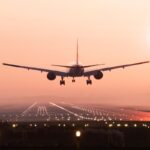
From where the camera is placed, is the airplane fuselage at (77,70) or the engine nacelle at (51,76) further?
the engine nacelle at (51,76)

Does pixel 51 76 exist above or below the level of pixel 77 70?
below

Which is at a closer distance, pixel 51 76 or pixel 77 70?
pixel 77 70

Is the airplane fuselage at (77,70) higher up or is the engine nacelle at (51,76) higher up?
the airplane fuselage at (77,70)

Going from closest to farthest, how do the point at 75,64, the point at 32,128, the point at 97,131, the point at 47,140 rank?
1. the point at 75,64
2. the point at 47,140
3. the point at 97,131
4. the point at 32,128

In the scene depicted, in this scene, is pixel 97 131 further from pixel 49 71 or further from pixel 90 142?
pixel 49 71

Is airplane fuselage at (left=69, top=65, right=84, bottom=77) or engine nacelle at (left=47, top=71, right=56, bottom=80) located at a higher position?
airplane fuselage at (left=69, top=65, right=84, bottom=77)

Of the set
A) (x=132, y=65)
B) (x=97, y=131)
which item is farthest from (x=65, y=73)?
(x=97, y=131)

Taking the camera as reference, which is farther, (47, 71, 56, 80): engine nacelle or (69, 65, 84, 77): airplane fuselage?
(47, 71, 56, 80): engine nacelle

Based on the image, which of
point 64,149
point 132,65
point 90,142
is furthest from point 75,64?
point 64,149

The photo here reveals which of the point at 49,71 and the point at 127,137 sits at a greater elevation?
the point at 49,71

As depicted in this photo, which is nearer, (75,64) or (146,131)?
(75,64)

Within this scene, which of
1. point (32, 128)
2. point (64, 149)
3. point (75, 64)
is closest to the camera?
point (64, 149)
